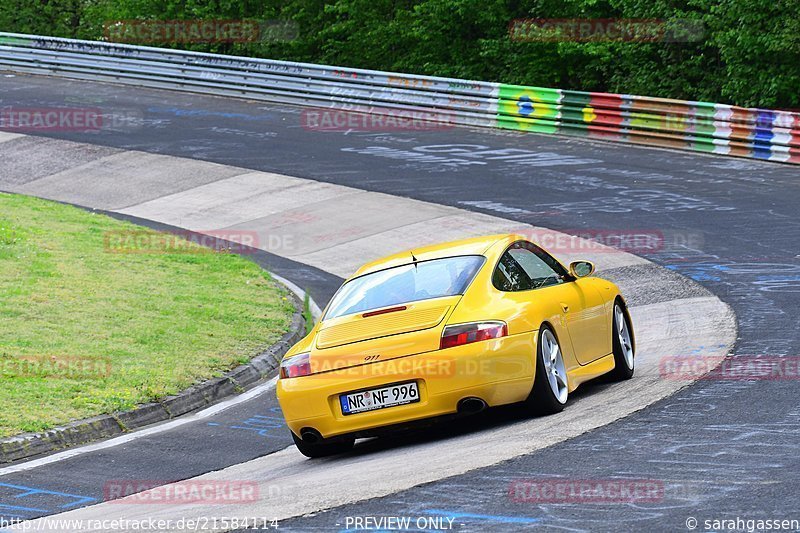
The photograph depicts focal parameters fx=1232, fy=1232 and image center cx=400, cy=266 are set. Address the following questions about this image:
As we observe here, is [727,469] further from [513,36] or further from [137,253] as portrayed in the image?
[513,36]

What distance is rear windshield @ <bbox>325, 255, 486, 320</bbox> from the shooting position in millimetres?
8984

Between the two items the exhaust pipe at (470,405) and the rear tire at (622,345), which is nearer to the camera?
the exhaust pipe at (470,405)

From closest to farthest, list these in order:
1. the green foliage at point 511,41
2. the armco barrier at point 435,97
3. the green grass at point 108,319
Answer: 1. the green grass at point 108,319
2. the armco barrier at point 435,97
3. the green foliage at point 511,41

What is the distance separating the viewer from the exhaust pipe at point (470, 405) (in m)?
8.26

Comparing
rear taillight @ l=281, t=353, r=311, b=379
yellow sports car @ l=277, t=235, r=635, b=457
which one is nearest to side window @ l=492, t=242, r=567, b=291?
yellow sports car @ l=277, t=235, r=635, b=457

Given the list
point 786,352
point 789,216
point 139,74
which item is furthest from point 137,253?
point 139,74

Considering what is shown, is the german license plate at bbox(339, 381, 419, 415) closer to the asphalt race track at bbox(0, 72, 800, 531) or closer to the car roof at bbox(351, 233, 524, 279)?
the asphalt race track at bbox(0, 72, 800, 531)

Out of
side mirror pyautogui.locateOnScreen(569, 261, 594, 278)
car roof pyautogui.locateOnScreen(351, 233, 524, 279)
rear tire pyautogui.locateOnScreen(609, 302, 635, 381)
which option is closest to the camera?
car roof pyautogui.locateOnScreen(351, 233, 524, 279)

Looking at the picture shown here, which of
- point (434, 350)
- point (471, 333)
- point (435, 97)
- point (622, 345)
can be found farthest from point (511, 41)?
point (434, 350)

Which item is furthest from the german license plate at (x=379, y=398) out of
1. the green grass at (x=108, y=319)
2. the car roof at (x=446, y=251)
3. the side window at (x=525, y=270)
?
the green grass at (x=108, y=319)

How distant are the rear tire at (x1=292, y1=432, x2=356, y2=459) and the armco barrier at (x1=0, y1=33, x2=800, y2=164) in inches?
626

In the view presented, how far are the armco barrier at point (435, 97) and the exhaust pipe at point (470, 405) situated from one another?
52.5 ft

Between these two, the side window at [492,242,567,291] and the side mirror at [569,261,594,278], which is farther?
the side mirror at [569,261,594,278]

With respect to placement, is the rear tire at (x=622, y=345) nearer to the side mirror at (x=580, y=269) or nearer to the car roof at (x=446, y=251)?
the side mirror at (x=580, y=269)
